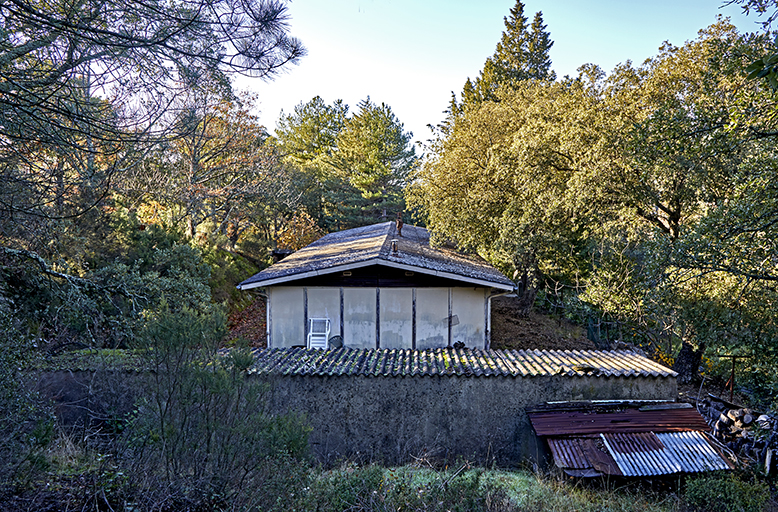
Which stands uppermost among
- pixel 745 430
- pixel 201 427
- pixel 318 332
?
pixel 201 427

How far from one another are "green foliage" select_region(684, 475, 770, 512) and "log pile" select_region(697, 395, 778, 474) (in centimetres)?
198

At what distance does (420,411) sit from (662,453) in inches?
157

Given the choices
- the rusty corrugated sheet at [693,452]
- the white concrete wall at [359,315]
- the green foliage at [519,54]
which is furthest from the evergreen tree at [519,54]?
the rusty corrugated sheet at [693,452]

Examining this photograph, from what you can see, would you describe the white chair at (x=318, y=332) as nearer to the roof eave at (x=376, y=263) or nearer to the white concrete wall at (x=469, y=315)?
the roof eave at (x=376, y=263)

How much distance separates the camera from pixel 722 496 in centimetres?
635

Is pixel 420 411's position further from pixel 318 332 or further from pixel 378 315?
pixel 318 332

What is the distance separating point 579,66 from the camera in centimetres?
1409

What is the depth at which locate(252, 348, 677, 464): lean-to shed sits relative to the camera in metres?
8.30

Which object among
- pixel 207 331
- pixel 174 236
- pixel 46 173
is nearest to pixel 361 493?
pixel 207 331

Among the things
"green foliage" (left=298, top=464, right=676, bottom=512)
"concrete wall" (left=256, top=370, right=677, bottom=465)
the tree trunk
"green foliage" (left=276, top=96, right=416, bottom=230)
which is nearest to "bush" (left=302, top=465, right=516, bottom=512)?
"green foliage" (left=298, top=464, right=676, bottom=512)

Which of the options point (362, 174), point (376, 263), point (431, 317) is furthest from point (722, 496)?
point (362, 174)

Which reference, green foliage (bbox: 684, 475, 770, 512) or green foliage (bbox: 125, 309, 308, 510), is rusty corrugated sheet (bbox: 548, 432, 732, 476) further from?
green foliage (bbox: 125, 309, 308, 510)

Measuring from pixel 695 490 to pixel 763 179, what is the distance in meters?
4.80

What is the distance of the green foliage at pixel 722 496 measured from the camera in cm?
628
